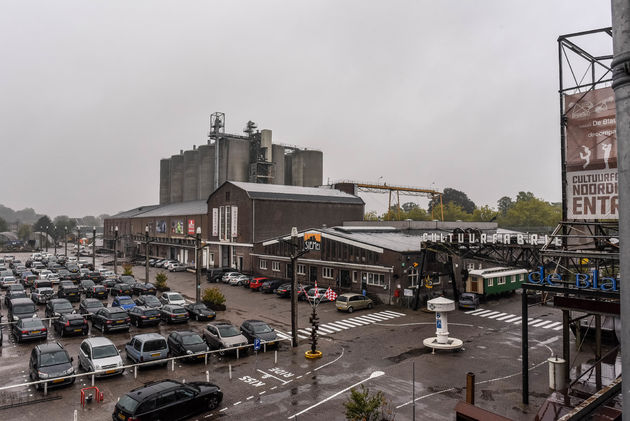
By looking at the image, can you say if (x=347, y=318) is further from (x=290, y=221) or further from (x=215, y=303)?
(x=290, y=221)

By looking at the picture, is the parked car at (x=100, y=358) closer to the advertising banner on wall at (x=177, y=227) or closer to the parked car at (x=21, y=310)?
the parked car at (x=21, y=310)

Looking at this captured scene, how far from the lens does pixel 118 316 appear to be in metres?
28.8

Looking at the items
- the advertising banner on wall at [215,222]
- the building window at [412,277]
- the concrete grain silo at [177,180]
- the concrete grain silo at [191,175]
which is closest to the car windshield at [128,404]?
the building window at [412,277]

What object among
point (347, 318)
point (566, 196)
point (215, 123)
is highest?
point (215, 123)

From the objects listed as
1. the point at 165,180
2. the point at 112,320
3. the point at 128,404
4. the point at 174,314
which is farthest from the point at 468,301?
the point at 165,180

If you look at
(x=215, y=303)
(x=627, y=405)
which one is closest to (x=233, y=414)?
(x=627, y=405)

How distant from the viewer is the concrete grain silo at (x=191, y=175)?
4208 inches

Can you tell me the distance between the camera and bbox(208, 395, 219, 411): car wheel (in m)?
16.3

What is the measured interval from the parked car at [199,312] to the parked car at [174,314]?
4.02 ft

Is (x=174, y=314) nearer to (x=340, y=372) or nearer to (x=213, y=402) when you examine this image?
(x=340, y=372)

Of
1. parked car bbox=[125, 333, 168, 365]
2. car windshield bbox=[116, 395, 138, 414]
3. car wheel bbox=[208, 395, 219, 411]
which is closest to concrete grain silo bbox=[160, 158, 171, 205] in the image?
parked car bbox=[125, 333, 168, 365]

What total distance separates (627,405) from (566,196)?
17.0 meters

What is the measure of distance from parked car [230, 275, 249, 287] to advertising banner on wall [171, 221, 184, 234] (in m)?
30.9

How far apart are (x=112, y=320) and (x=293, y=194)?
41.1 metres
